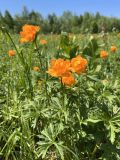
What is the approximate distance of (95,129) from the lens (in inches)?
84.7

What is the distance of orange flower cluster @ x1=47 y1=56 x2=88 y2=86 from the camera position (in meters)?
1.89

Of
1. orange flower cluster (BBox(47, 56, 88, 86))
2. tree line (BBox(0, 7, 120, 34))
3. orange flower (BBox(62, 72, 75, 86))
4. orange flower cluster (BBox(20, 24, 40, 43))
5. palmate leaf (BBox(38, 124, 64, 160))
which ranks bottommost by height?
palmate leaf (BBox(38, 124, 64, 160))

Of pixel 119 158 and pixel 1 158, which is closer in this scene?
pixel 119 158

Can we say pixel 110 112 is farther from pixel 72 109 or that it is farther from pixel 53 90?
pixel 53 90

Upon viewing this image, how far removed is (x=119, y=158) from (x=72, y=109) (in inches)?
13.9

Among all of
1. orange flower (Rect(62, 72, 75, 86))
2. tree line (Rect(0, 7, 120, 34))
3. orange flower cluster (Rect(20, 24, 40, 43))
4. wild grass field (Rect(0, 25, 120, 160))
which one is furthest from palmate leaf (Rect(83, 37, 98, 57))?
orange flower (Rect(62, 72, 75, 86))

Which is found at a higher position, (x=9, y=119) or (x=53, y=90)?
(x=53, y=90)

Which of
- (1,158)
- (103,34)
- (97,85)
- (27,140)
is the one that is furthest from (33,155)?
(103,34)

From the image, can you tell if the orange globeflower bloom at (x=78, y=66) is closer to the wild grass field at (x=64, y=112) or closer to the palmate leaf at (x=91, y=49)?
the wild grass field at (x=64, y=112)

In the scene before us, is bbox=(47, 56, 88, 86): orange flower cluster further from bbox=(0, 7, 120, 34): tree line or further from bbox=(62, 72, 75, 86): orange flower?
bbox=(0, 7, 120, 34): tree line

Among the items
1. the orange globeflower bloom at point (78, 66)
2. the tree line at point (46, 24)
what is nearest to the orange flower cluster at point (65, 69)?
the orange globeflower bloom at point (78, 66)

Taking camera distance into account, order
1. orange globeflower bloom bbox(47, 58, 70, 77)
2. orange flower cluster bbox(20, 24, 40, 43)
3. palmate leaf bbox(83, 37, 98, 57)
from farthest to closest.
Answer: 1. palmate leaf bbox(83, 37, 98, 57)
2. orange flower cluster bbox(20, 24, 40, 43)
3. orange globeflower bloom bbox(47, 58, 70, 77)

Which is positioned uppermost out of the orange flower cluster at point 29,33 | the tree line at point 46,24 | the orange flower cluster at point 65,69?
the tree line at point 46,24

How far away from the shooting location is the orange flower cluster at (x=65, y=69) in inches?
74.4
